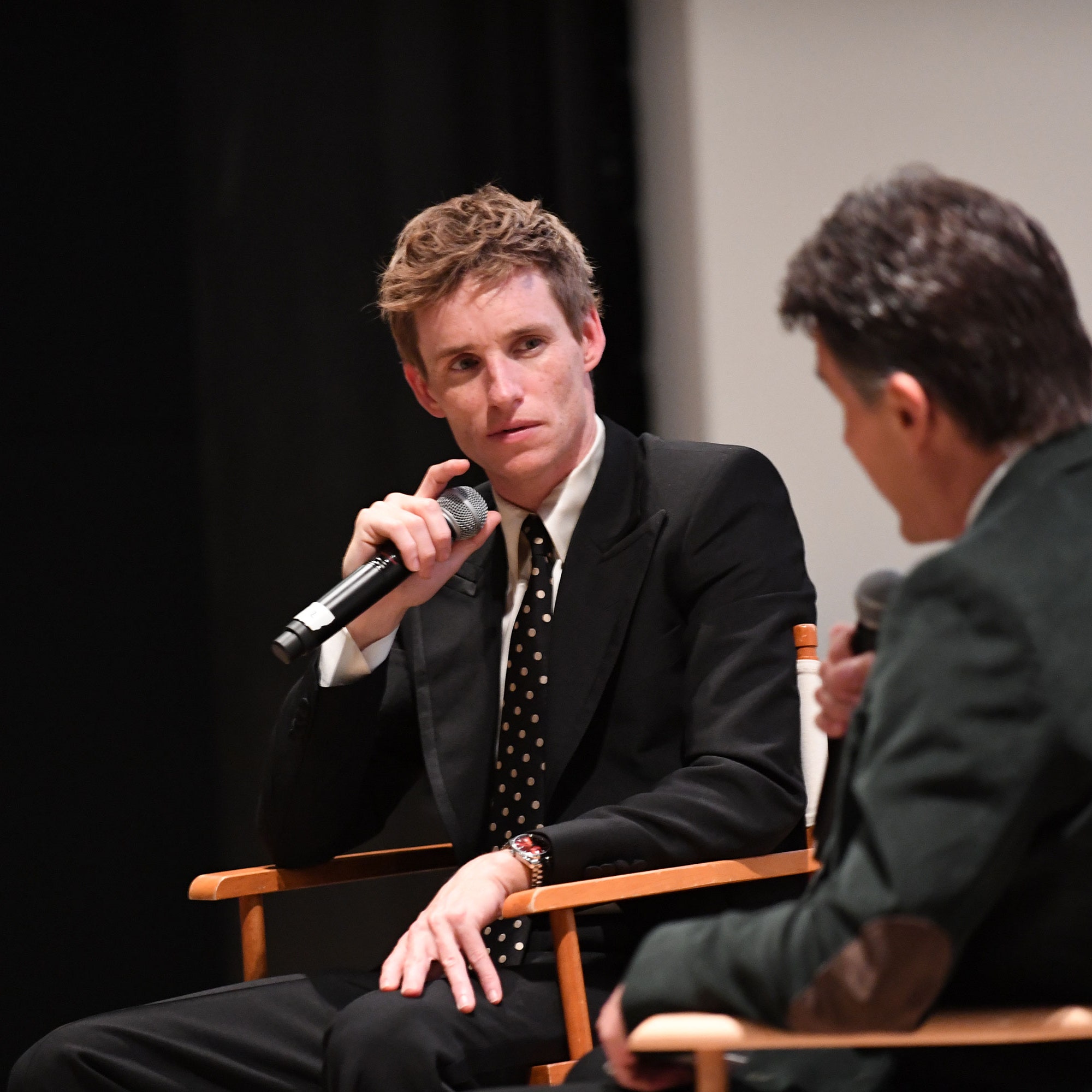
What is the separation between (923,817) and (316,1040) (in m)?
1.15

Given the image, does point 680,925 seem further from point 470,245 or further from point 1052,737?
point 470,245

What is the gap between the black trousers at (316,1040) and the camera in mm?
1505

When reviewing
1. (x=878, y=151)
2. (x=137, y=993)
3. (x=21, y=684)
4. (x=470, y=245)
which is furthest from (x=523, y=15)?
(x=137, y=993)

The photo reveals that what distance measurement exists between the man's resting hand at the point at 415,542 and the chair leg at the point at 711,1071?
876mm

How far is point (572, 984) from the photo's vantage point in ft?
5.25

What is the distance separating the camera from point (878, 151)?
9.20ft

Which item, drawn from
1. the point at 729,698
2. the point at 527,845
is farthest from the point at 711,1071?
the point at 729,698

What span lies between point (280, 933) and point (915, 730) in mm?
2264

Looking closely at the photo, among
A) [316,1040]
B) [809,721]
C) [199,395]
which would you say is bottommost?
[316,1040]

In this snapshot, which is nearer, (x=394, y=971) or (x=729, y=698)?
(x=394, y=971)

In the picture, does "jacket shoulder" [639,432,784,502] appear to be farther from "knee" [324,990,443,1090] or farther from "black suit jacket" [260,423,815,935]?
"knee" [324,990,443,1090]

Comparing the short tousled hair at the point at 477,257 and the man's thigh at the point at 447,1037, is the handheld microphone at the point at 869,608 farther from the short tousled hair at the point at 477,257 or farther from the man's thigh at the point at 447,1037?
the short tousled hair at the point at 477,257

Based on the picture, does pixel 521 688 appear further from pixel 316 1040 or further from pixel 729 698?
pixel 316 1040

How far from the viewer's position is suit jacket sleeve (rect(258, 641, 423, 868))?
1931 millimetres
